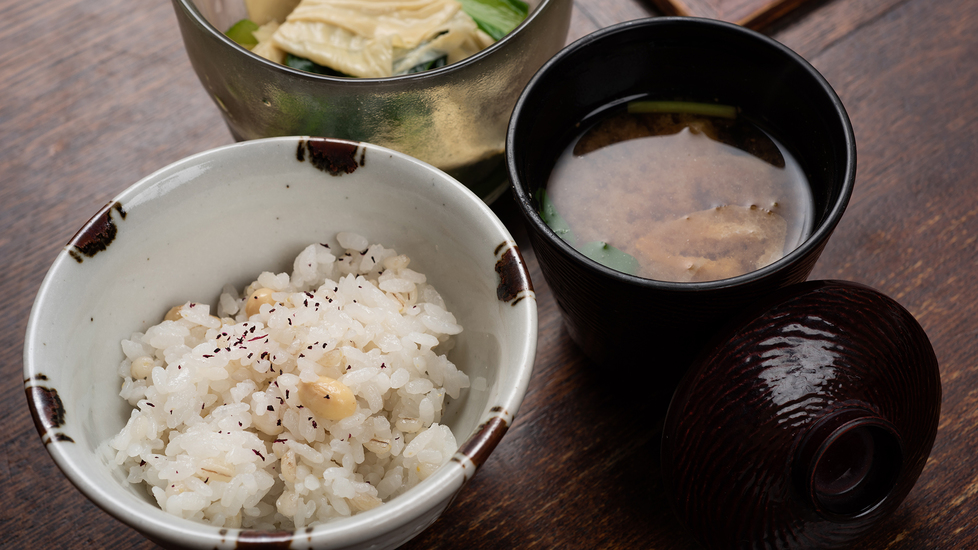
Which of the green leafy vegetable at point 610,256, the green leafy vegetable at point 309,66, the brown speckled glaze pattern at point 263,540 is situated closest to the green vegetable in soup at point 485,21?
the green leafy vegetable at point 309,66

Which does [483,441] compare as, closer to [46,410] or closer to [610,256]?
[610,256]

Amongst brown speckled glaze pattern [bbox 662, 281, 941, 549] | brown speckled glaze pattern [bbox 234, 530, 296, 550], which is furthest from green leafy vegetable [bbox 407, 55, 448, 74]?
brown speckled glaze pattern [bbox 234, 530, 296, 550]

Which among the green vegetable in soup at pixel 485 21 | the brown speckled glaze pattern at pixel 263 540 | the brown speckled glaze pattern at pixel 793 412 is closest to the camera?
the brown speckled glaze pattern at pixel 263 540

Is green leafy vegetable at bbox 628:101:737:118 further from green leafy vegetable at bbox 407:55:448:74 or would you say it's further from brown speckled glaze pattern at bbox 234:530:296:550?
brown speckled glaze pattern at bbox 234:530:296:550

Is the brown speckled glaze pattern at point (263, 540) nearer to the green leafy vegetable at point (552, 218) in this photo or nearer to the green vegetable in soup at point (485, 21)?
the green leafy vegetable at point (552, 218)

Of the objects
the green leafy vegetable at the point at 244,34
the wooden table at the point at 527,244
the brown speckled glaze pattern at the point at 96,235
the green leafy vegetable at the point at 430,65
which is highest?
the green leafy vegetable at the point at 244,34

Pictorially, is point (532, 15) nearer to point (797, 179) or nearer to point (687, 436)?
point (797, 179)

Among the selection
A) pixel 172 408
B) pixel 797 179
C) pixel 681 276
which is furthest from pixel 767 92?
pixel 172 408
